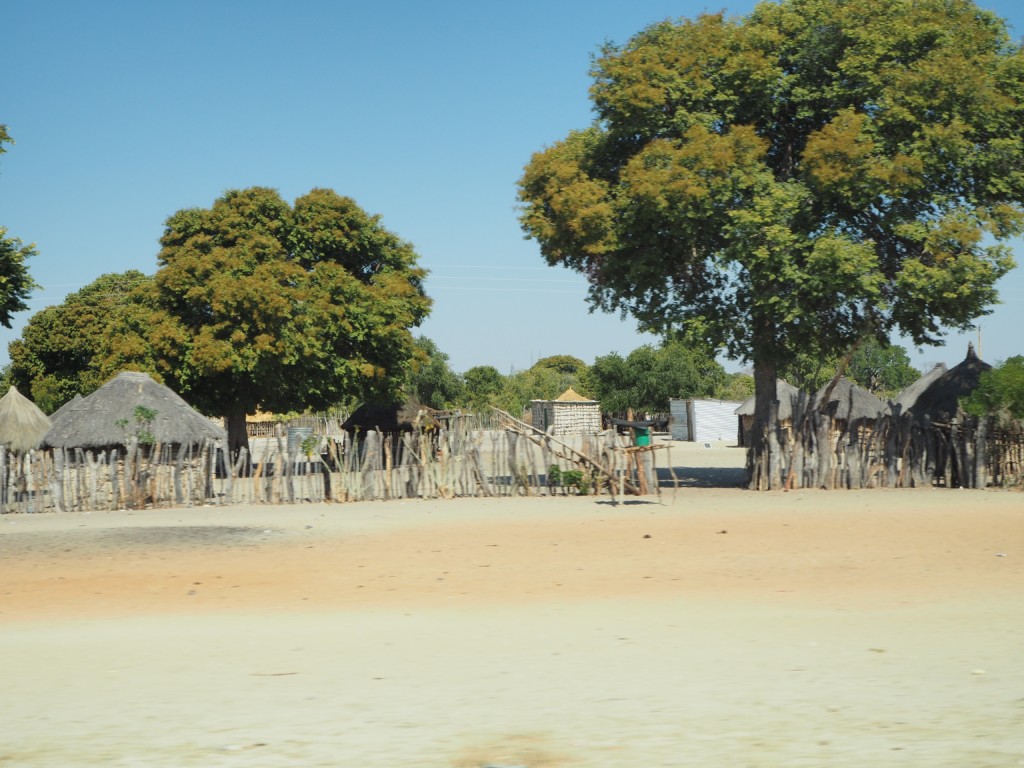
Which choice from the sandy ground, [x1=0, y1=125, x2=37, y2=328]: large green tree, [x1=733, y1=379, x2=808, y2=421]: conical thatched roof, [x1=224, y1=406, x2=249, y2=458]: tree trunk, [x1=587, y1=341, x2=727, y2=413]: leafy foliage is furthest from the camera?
[x1=587, y1=341, x2=727, y2=413]: leafy foliage

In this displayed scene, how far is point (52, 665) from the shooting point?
A: 7.24 meters

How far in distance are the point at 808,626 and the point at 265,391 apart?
22.7m

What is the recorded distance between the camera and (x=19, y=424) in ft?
79.3

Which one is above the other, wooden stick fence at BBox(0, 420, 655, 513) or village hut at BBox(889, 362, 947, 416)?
village hut at BBox(889, 362, 947, 416)

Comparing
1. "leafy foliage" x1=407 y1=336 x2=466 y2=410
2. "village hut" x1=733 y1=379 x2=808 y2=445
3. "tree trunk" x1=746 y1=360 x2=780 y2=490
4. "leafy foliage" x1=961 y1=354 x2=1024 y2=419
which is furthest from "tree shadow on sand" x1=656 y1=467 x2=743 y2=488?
"leafy foliage" x1=407 y1=336 x2=466 y2=410

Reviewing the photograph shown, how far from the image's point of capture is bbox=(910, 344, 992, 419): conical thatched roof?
77.5ft

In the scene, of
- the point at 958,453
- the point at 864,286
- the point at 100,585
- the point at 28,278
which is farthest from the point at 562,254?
the point at 100,585

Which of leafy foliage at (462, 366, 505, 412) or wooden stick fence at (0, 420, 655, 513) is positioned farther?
leafy foliage at (462, 366, 505, 412)

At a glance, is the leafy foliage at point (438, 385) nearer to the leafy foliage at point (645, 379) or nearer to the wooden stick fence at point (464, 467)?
the leafy foliage at point (645, 379)

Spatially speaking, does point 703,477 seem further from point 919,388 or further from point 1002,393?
point 1002,393

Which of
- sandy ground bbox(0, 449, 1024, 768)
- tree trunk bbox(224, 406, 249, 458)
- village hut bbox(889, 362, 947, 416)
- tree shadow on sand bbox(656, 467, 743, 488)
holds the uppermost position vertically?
village hut bbox(889, 362, 947, 416)

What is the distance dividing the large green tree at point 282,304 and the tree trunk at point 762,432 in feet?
37.7

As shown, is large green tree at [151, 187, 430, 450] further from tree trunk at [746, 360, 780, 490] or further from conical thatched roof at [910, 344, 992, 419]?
conical thatched roof at [910, 344, 992, 419]

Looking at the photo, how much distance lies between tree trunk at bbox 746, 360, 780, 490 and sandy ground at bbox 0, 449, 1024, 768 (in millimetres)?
6273
